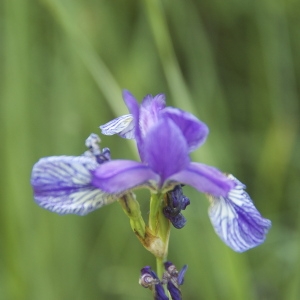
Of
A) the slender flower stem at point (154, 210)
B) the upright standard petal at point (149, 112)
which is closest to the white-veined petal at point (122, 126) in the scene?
the upright standard petal at point (149, 112)

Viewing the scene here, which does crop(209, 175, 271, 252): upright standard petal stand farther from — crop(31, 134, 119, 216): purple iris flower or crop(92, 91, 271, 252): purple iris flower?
crop(31, 134, 119, 216): purple iris flower

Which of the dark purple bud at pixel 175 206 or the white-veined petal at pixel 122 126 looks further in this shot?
the white-veined petal at pixel 122 126

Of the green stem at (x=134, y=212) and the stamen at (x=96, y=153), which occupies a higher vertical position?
the stamen at (x=96, y=153)

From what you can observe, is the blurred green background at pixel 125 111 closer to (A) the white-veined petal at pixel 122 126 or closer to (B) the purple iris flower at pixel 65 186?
(A) the white-veined petal at pixel 122 126

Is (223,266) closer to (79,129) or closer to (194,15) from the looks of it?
(79,129)

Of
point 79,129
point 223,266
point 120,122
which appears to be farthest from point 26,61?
point 120,122

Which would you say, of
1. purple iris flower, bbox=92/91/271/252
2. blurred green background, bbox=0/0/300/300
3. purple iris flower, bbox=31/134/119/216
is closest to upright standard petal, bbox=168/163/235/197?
purple iris flower, bbox=92/91/271/252

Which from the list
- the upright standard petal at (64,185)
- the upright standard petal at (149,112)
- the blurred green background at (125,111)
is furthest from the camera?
the blurred green background at (125,111)
